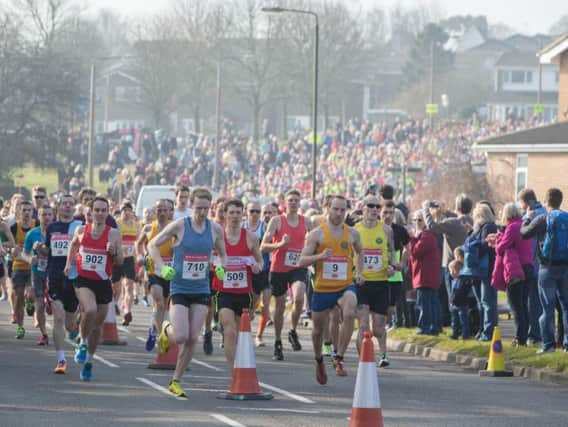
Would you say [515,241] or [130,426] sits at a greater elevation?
[515,241]

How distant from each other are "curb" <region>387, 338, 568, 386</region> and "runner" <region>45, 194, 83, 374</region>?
466 centimetres

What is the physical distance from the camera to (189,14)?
9856 cm

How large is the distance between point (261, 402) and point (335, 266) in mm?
Answer: 2354

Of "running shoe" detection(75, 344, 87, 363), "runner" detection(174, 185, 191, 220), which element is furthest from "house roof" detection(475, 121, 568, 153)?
"running shoe" detection(75, 344, 87, 363)

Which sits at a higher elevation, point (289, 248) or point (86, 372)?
point (289, 248)

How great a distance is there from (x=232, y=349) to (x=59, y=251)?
3077 mm

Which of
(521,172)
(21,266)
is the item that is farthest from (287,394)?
(521,172)

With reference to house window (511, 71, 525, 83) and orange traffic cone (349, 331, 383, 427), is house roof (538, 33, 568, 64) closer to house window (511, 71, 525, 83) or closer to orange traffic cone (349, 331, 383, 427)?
orange traffic cone (349, 331, 383, 427)

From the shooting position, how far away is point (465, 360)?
61.2 ft

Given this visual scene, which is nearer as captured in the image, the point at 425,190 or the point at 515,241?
the point at 515,241

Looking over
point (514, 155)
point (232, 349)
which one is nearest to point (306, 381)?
point (232, 349)

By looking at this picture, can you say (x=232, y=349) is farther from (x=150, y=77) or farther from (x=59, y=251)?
(x=150, y=77)

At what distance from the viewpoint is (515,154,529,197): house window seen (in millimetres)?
43531

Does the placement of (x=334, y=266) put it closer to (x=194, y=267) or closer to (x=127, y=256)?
(x=194, y=267)
